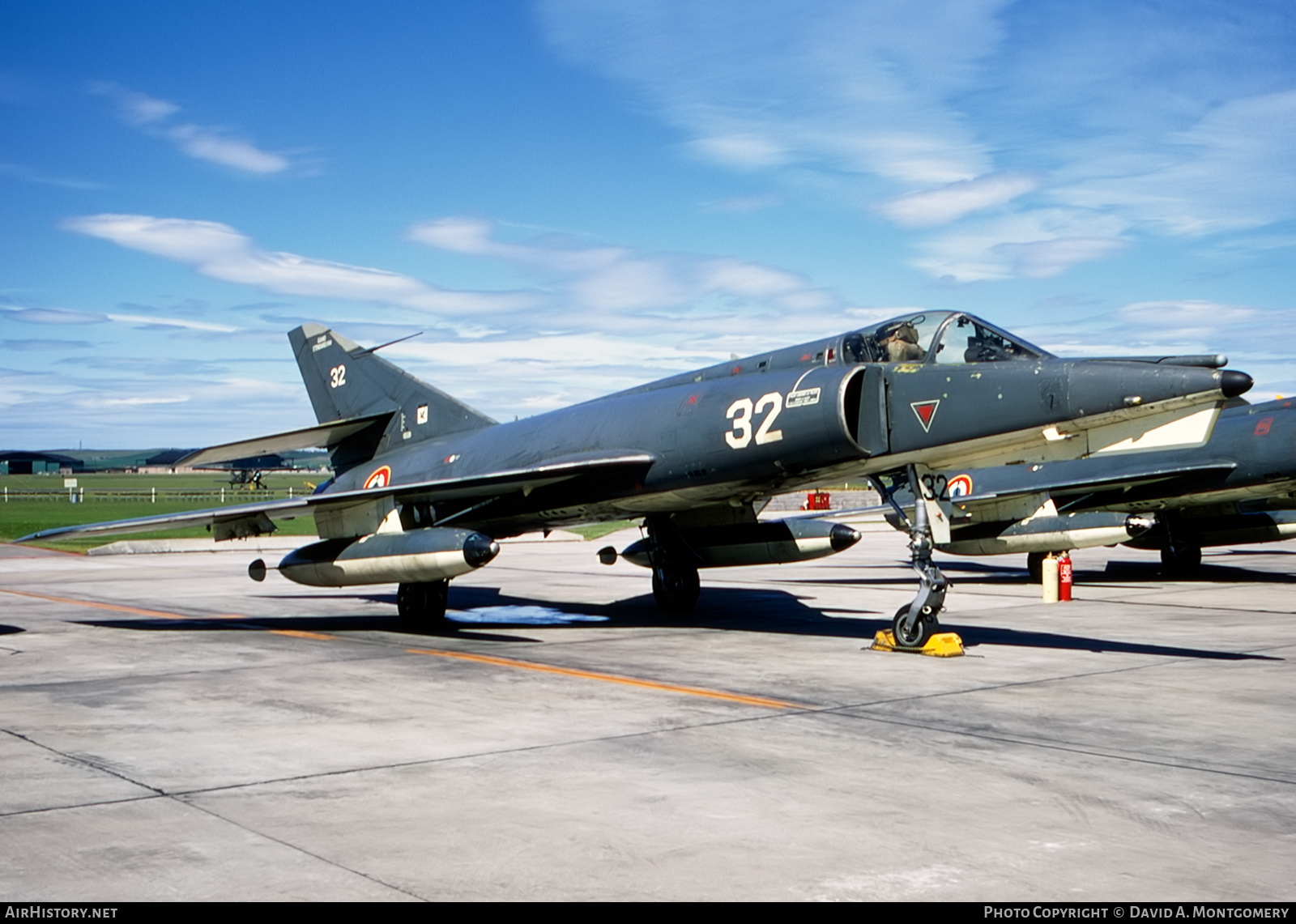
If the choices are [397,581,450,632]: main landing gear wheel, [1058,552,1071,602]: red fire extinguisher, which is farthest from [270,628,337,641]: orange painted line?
[1058,552,1071,602]: red fire extinguisher

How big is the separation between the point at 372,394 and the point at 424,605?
13.3ft

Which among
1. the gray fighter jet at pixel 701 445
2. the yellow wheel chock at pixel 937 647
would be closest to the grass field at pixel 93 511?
the gray fighter jet at pixel 701 445

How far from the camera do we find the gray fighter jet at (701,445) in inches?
411

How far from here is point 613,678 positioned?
10047 mm

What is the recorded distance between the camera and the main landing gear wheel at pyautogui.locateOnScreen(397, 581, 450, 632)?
1426 centimetres

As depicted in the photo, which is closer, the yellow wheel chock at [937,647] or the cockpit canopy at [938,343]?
the cockpit canopy at [938,343]

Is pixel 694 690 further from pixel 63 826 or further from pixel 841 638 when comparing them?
pixel 63 826

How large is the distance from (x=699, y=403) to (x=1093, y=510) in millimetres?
11122

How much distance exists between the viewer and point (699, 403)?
12.6 meters

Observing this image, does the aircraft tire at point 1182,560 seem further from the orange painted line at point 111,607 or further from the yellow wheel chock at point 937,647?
the orange painted line at point 111,607

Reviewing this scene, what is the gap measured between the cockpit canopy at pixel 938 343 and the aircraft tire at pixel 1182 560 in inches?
506

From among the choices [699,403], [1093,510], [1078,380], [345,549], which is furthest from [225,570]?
[1078,380]

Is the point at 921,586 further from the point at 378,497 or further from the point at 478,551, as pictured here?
the point at 378,497

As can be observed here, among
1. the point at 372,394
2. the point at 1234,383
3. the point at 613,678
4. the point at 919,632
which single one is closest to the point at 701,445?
the point at 919,632
